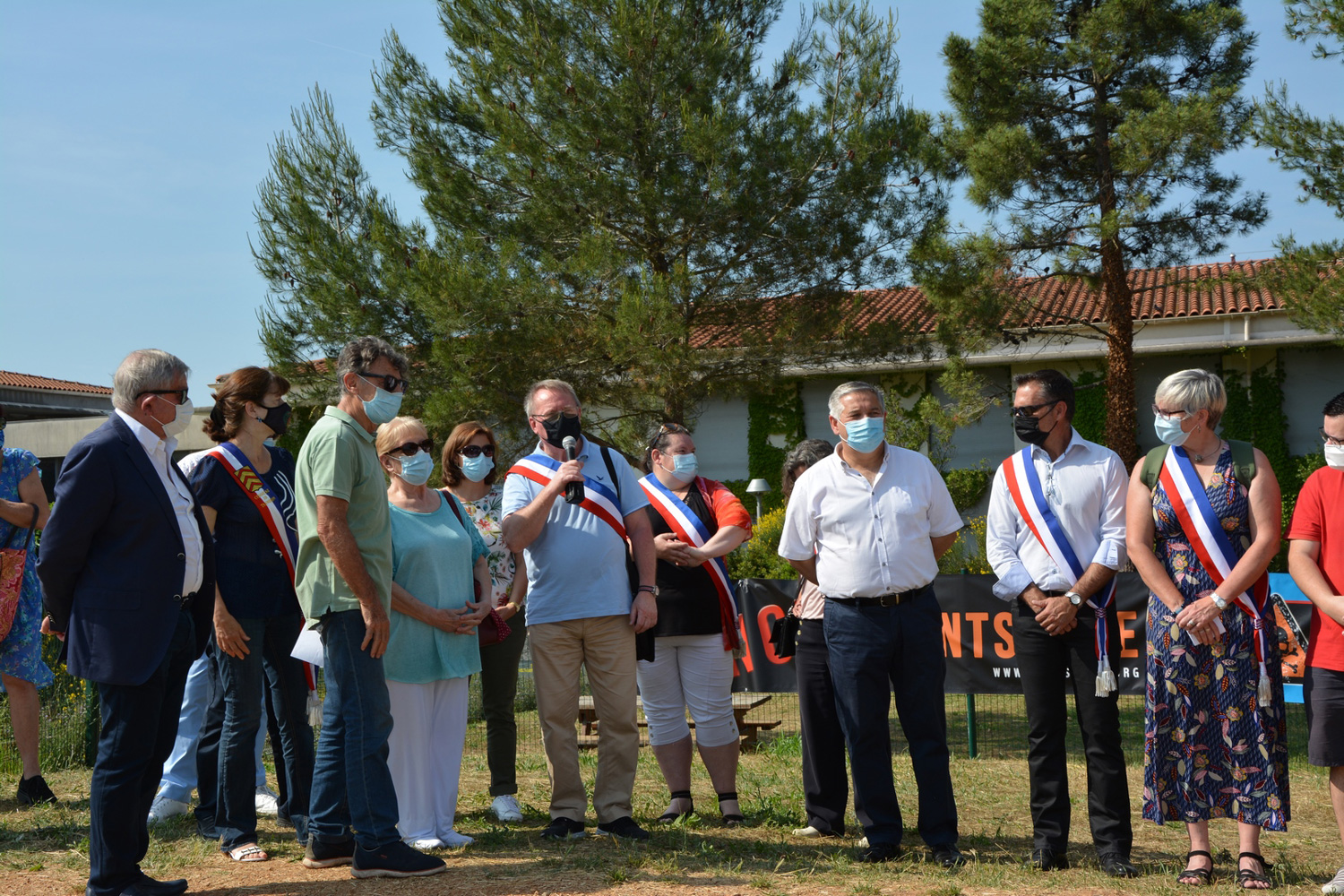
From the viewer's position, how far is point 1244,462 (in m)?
4.43

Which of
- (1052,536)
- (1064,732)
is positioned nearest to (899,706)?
(1064,732)

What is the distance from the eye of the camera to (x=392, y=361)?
435 cm

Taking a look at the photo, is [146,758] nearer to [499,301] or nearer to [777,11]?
[499,301]

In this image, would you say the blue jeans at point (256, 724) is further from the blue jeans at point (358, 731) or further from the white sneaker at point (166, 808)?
the white sneaker at point (166, 808)

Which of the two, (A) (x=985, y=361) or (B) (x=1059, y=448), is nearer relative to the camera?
(B) (x=1059, y=448)

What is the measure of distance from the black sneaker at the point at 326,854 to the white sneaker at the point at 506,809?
1234 mm

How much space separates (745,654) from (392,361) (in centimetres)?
506

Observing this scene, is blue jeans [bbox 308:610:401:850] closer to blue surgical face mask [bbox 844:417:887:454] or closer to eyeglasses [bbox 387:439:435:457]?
eyeglasses [bbox 387:439:435:457]

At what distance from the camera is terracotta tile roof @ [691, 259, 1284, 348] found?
44.4ft

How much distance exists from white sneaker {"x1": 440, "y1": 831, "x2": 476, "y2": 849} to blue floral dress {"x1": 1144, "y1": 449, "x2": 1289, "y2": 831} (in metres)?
2.72

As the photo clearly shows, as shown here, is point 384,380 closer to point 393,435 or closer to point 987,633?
point 393,435

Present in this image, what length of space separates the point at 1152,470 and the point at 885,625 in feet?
4.03

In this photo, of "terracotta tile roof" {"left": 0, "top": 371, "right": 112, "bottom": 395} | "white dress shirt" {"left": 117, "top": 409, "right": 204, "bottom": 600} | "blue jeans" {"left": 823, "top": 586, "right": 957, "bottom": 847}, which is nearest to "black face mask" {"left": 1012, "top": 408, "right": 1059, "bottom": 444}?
"blue jeans" {"left": 823, "top": 586, "right": 957, "bottom": 847}

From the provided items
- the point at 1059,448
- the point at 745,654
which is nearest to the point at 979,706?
the point at 745,654
